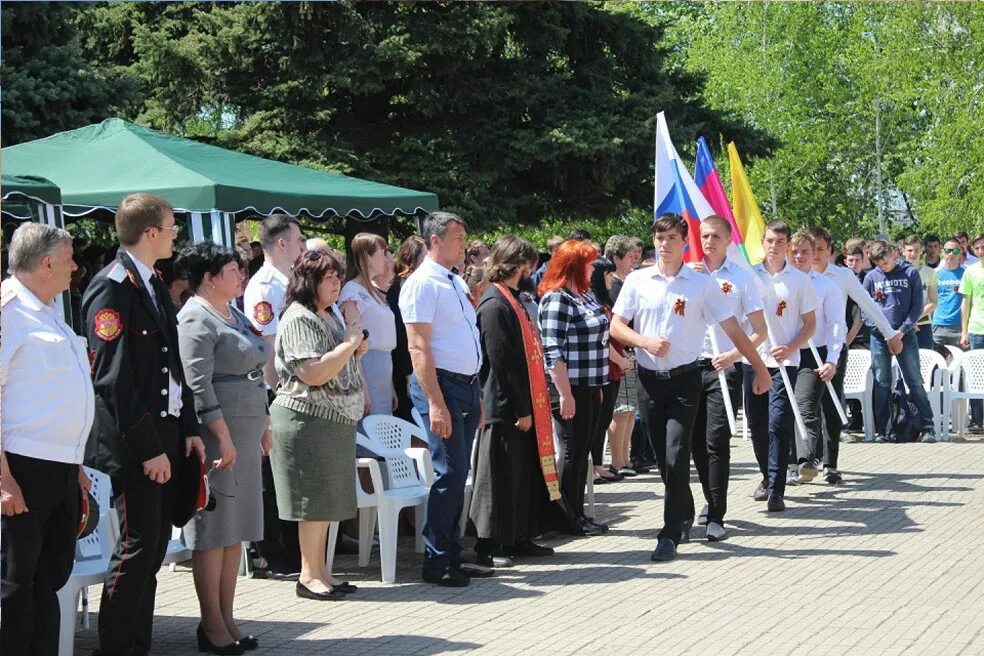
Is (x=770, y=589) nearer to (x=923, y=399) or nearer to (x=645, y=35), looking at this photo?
(x=923, y=399)

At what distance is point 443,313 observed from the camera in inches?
307

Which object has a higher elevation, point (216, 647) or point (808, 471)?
point (808, 471)

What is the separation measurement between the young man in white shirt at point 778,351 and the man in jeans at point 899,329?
4.35 m

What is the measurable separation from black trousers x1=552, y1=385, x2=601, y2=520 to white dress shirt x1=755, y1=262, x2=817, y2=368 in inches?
81.0

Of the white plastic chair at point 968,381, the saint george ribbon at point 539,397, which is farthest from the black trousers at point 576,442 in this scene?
the white plastic chair at point 968,381

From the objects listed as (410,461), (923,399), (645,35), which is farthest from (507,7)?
(410,461)

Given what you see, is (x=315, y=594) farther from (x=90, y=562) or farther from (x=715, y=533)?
(x=715, y=533)

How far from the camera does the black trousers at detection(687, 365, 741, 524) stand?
9195mm

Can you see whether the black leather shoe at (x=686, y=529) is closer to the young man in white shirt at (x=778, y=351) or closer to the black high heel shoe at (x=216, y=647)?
the young man in white shirt at (x=778, y=351)

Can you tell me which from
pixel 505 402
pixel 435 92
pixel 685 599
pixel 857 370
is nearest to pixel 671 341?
pixel 505 402

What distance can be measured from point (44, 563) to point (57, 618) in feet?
0.73

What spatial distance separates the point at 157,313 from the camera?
5.80 metres

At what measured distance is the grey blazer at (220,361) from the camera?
6.19m

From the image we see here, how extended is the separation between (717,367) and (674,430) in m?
0.95
